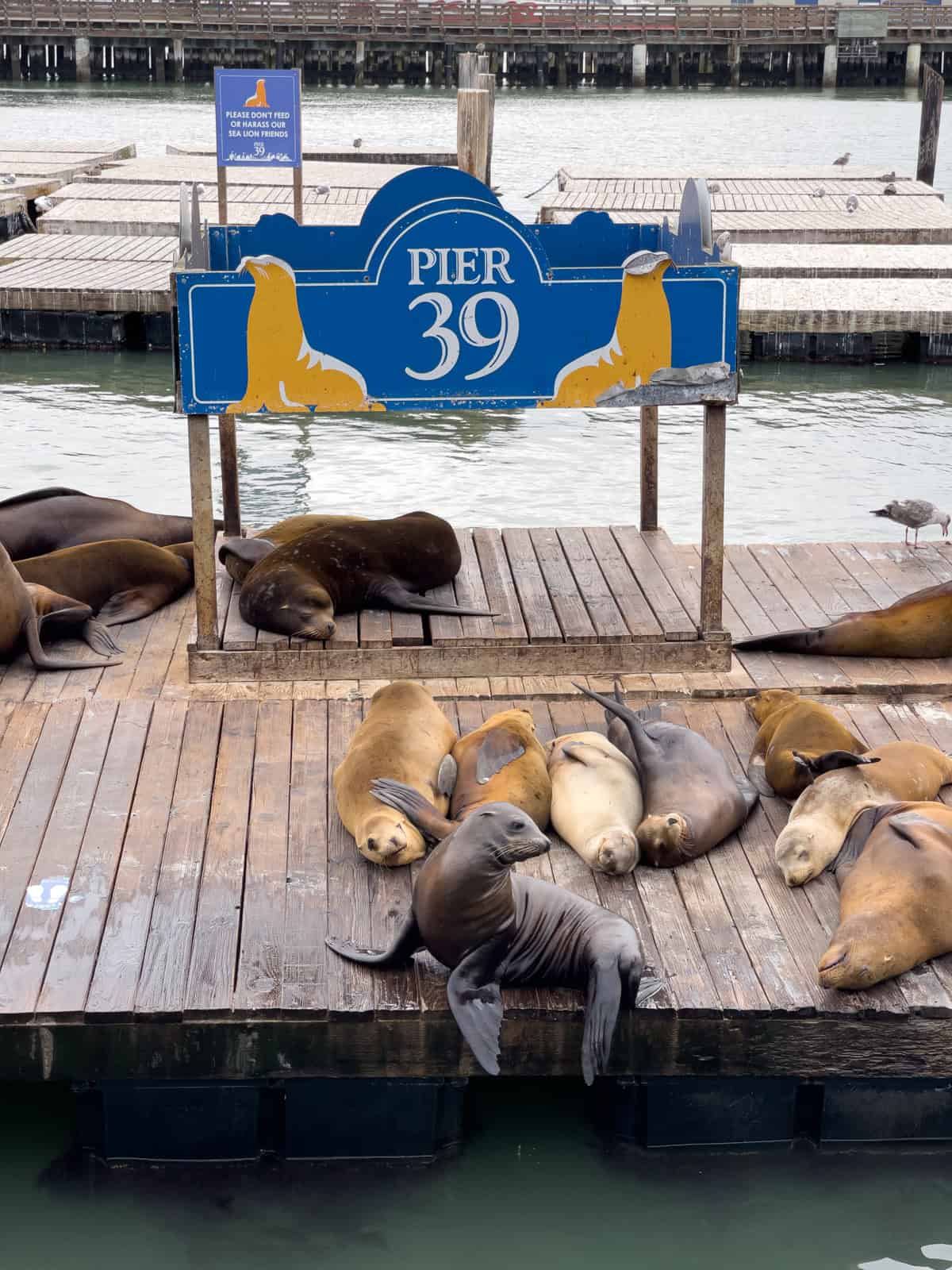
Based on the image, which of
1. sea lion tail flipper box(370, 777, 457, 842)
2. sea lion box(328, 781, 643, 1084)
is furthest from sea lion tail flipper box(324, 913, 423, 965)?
sea lion tail flipper box(370, 777, 457, 842)

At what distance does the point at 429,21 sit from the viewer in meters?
47.2

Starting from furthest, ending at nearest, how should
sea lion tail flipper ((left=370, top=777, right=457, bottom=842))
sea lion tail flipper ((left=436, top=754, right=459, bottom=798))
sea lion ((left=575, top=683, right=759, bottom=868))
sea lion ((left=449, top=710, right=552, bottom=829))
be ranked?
sea lion tail flipper ((left=436, top=754, right=459, bottom=798)) < sea lion ((left=449, top=710, right=552, bottom=829)) < sea lion ((left=575, top=683, right=759, bottom=868)) < sea lion tail flipper ((left=370, top=777, right=457, bottom=842))

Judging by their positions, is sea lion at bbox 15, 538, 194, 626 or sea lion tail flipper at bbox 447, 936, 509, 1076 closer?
sea lion tail flipper at bbox 447, 936, 509, 1076

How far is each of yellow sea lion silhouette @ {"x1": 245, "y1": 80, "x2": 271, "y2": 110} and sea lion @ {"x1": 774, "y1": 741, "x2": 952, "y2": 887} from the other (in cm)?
681

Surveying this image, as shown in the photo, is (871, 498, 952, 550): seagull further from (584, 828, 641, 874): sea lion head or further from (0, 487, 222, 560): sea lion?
(584, 828, 641, 874): sea lion head

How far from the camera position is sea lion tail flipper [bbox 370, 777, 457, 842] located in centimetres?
418

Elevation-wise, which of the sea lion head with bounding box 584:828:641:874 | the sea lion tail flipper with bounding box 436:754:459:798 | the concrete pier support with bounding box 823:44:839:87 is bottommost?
the sea lion head with bounding box 584:828:641:874

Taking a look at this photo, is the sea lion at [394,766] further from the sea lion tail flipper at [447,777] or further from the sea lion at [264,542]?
the sea lion at [264,542]

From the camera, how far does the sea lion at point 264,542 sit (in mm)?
6211

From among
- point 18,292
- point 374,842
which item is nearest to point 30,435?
point 18,292

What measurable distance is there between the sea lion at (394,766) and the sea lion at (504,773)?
5 cm

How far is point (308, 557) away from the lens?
588 cm

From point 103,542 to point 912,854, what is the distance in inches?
140

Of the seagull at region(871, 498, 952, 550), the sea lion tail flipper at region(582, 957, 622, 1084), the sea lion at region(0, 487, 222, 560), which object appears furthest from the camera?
the seagull at region(871, 498, 952, 550)
